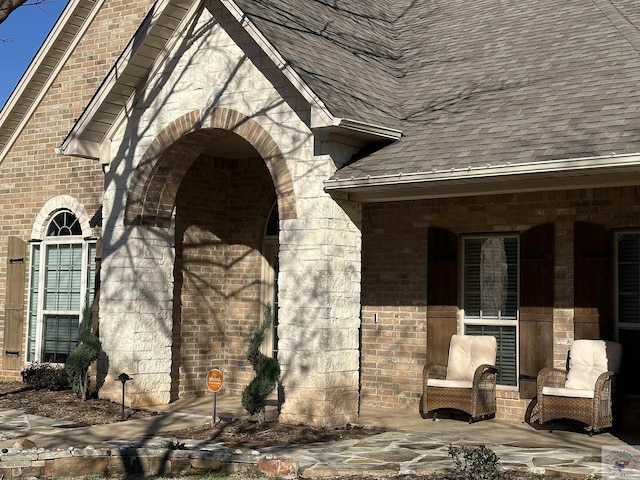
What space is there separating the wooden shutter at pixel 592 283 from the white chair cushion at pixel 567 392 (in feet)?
2.70

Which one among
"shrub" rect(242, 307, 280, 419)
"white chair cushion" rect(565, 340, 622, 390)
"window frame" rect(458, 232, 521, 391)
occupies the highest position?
"window frame" rect(458, 232, 521, 391)

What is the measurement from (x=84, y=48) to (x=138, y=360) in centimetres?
591

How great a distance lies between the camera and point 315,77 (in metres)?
10.6

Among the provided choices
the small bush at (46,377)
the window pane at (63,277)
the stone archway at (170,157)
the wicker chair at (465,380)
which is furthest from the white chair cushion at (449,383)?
the window pane at (63,277)

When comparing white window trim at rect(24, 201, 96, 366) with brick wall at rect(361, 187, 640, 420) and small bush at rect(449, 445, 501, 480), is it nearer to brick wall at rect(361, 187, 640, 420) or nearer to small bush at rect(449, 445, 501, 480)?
brick wall at rect(361, 187, 640, 420)

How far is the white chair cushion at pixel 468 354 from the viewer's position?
36.5 ft

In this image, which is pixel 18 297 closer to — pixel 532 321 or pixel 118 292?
pixel 118 292

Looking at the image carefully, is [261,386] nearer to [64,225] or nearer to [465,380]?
[465,380]

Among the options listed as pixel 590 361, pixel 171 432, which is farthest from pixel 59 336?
pixel 590 361

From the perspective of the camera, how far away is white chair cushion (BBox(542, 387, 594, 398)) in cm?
988

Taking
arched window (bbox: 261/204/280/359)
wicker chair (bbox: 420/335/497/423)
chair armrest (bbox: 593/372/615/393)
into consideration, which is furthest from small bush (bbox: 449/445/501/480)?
arched window (bbox: 261/204/280/359)

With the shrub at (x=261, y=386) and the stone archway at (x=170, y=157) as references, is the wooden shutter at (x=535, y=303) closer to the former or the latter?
the shrub at (x=261, y=386)

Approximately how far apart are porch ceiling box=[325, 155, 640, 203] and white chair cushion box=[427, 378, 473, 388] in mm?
2312

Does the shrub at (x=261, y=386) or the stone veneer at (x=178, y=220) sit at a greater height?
the stone veneer at (x=178, y=220)
